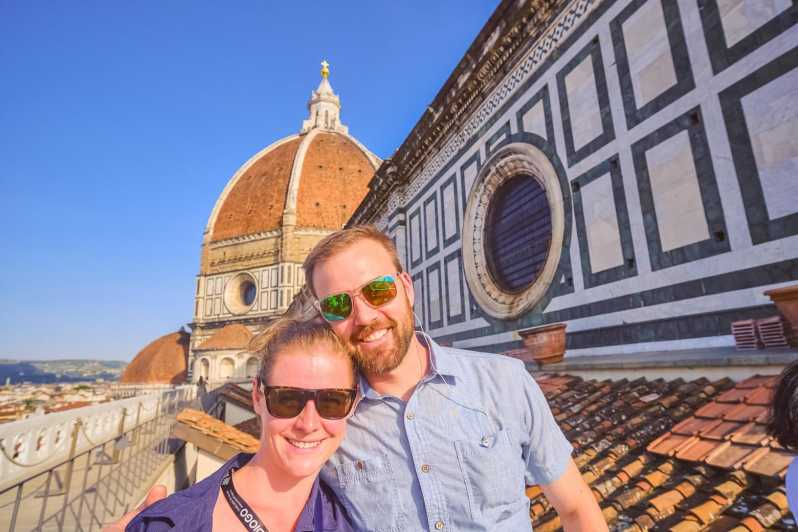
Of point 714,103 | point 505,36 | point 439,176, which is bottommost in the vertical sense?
point 714,103

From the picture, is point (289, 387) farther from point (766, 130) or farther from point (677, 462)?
point (766, 130)

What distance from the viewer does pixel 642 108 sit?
4.77 metres

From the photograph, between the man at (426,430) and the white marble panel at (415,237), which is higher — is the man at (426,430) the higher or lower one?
the lower one

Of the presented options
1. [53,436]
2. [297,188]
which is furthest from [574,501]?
[297,188]

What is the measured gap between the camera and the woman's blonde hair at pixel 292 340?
59.6 inches

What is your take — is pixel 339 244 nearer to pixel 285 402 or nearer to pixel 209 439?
pixel 285 402

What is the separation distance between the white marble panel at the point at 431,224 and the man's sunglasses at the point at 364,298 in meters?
7.80

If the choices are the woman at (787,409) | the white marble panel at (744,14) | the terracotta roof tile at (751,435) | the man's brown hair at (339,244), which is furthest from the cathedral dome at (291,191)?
the woman at (787,409)

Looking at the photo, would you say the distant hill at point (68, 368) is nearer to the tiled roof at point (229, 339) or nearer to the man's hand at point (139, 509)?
the tiled roof at point (229, 339)

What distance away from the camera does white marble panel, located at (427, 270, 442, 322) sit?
9.21m

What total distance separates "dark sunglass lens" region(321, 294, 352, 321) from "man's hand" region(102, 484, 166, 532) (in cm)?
79

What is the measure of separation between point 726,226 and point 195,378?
116 feet

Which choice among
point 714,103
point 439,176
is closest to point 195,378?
point 439,176

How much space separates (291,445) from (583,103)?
5.86 meters
